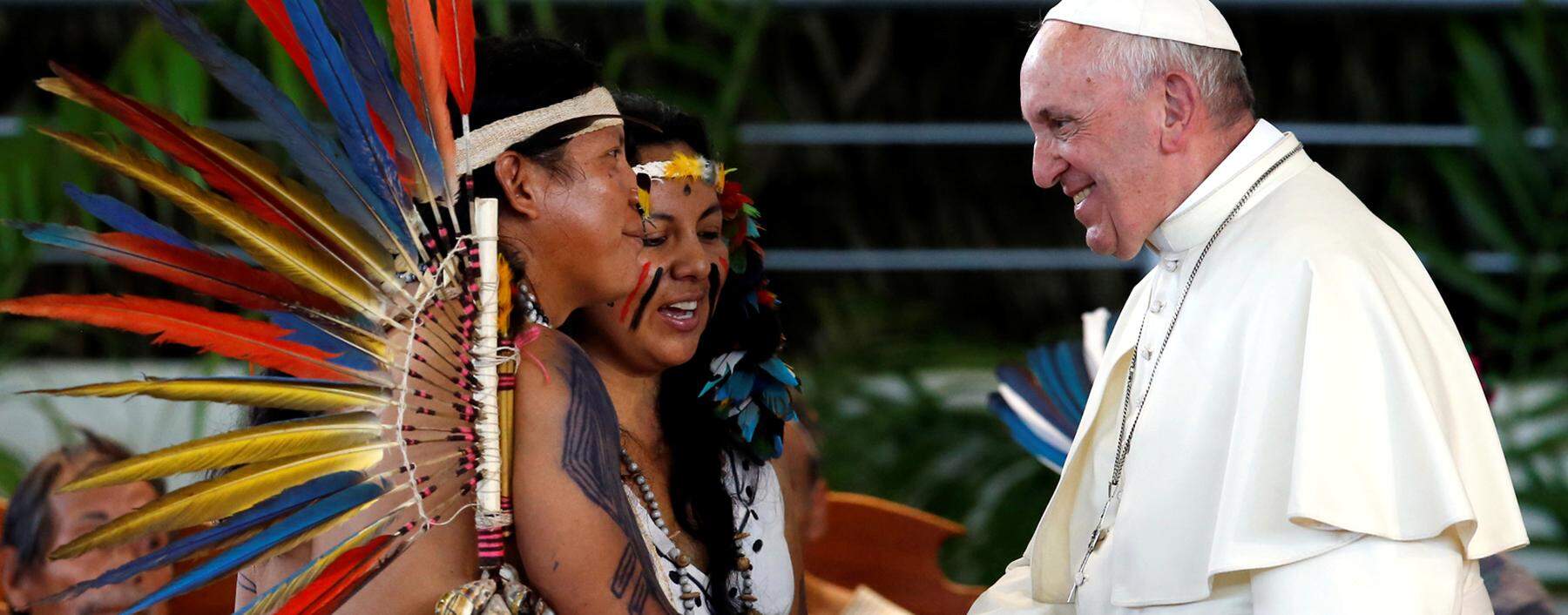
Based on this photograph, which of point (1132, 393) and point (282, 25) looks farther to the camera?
point (1132, 393)

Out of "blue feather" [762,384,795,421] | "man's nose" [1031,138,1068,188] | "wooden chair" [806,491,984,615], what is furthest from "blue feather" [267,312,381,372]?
"wooden chair" [806,491,984,615]

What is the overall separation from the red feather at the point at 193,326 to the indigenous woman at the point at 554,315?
0.62 ft

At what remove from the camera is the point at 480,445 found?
1.72 m

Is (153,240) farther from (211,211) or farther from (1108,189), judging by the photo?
(1108,189)

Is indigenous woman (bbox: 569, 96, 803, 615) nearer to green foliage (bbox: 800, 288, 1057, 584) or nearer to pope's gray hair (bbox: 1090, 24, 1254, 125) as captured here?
pope's gray hair (bbox: 1090, 24, 1254, 125)

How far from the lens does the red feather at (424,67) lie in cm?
173

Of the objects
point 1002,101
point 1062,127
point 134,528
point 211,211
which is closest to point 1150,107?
point 1062,127

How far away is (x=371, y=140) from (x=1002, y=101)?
370cm

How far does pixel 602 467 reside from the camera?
177cm

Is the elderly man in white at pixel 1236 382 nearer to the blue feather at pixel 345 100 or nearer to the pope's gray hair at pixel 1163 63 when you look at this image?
the pope's gray hair at pixel 1163 63

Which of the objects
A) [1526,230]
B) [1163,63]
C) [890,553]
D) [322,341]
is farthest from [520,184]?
[1526,230]

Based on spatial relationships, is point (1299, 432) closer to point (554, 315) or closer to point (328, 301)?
point (554, 315)

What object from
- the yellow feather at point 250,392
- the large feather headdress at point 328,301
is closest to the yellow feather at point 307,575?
the large feather headdress at point 328,301

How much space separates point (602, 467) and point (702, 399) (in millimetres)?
607
